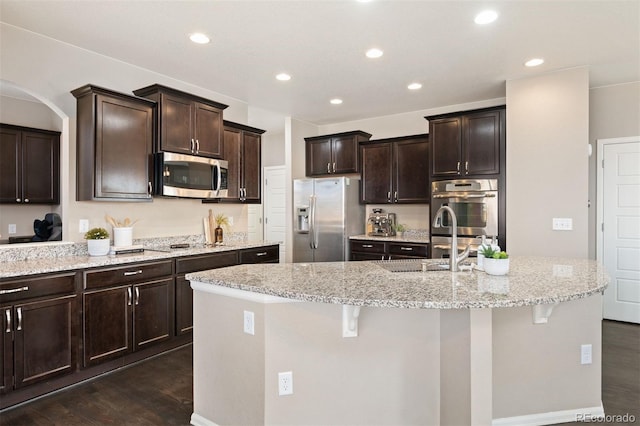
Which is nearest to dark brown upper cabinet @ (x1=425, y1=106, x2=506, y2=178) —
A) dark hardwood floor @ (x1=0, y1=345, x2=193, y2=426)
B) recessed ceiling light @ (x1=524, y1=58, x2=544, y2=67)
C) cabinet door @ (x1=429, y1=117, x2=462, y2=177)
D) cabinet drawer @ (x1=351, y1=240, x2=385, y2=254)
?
cabinet door @ (x1=429, y1=117, x2=462, y2=177)

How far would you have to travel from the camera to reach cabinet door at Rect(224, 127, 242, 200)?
440 centimetres

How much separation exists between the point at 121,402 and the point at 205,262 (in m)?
1.41

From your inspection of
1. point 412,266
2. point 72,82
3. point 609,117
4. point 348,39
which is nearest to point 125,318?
point 72,82

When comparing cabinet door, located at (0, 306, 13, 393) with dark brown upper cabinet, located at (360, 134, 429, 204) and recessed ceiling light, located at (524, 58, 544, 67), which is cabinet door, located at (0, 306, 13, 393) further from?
recessed ceiling light, located at (524, 58, 544, 67)

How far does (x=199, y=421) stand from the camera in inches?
87.5

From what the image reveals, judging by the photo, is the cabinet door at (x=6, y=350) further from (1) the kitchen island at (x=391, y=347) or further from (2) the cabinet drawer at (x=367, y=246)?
(2) the cabinet drawer at (x=367, y=246)

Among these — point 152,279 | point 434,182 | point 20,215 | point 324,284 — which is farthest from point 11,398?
point 434,182

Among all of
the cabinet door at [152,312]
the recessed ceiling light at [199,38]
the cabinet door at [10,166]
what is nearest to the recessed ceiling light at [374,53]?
the recessed ceiling light at [199,38]

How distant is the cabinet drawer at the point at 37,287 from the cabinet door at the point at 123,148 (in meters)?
0.77

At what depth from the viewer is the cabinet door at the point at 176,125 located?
356 cm

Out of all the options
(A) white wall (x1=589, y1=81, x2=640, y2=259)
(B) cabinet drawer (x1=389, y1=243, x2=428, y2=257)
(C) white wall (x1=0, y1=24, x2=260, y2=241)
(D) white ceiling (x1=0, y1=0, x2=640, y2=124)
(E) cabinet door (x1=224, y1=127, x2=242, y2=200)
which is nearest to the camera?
(D) white ceiling (x1=0, y1=0, x2=640, y2=124)

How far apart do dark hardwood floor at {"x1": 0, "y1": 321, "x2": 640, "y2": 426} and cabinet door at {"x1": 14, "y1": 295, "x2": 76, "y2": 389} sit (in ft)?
0.61

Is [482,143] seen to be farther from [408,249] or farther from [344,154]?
[344,154]

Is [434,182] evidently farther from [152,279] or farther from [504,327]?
[152,279]
